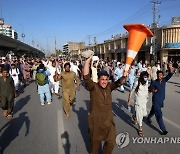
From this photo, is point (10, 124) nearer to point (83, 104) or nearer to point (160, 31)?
point (83, 104)

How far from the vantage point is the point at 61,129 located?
6.20m

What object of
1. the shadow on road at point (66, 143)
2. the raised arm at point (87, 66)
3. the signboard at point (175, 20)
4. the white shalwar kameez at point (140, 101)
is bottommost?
the shadow on road at point (66, 143)

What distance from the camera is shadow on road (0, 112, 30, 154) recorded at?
5.31 m

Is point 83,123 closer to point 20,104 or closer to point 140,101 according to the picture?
point 140,101

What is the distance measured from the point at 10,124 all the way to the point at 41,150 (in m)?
2.31

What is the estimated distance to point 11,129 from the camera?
6.30m

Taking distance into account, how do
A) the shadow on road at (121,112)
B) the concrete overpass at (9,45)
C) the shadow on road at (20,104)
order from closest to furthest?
the shadow on road at (121,112), the shadow on road at (20,104), the concrete overpass at (9,45)

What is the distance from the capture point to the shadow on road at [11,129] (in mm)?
5305

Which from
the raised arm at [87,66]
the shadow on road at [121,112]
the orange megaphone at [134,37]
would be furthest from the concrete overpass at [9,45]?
the orange megaphone at [134,37]

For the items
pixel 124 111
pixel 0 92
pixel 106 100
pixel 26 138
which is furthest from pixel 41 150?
pixel 124 111

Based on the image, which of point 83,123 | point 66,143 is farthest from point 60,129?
point 66,143

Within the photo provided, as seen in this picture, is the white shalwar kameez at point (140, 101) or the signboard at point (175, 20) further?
the signboard at point (175, 20)

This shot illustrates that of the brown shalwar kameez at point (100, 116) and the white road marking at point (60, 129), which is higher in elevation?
the brown shalwar kameez at point (100, 116)

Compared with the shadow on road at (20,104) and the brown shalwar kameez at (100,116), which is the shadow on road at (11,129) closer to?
the shadow on road at (20,104)
